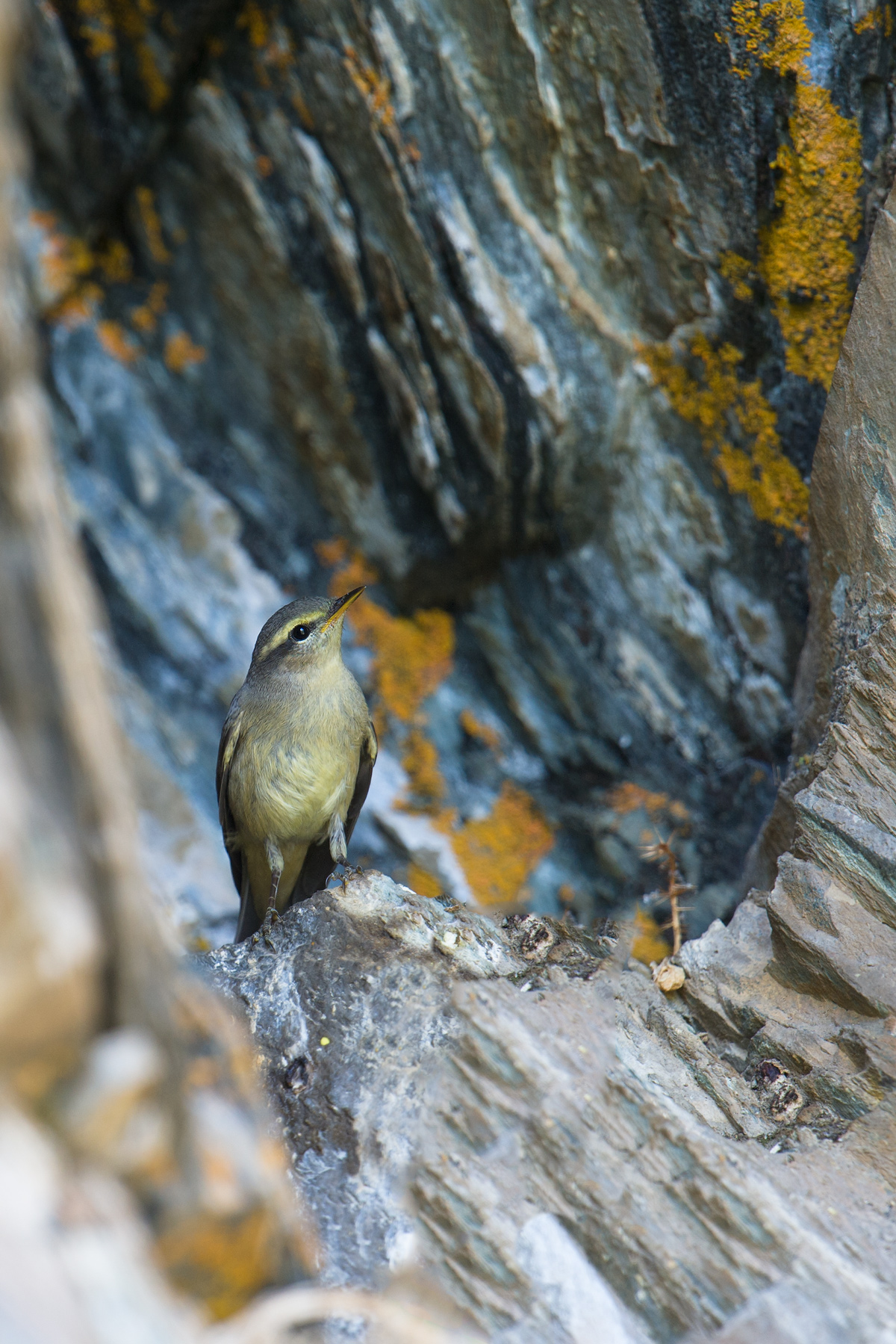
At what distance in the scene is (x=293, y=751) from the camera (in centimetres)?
495

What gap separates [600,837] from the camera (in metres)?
6.35

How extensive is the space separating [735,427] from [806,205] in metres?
1.11

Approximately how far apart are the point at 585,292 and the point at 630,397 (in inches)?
24.4

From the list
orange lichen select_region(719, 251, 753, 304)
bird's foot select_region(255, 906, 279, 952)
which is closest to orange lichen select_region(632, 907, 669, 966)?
bird's foot select_region(255, 906, 279, 952)

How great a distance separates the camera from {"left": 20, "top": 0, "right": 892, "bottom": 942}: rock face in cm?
478

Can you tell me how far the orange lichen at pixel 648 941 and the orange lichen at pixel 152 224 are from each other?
211 inches

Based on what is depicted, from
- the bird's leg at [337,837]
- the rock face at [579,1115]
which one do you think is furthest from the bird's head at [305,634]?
the rock face at [579,1115]

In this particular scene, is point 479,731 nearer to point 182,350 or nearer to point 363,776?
point 363,776

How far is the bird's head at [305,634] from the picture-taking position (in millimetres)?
5102

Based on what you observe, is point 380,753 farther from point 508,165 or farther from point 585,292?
point 508,165

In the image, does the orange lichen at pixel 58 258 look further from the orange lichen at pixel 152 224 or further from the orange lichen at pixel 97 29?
the orange lichen at pixel 97 29

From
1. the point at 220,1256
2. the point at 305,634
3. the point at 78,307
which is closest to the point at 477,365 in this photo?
the point at 305,634

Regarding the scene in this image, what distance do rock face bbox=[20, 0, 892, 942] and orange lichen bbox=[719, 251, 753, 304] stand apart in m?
0.02

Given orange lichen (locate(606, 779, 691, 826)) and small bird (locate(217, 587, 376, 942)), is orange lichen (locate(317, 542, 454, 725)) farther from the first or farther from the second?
small bird (locate(217, 587, 376, 942))
